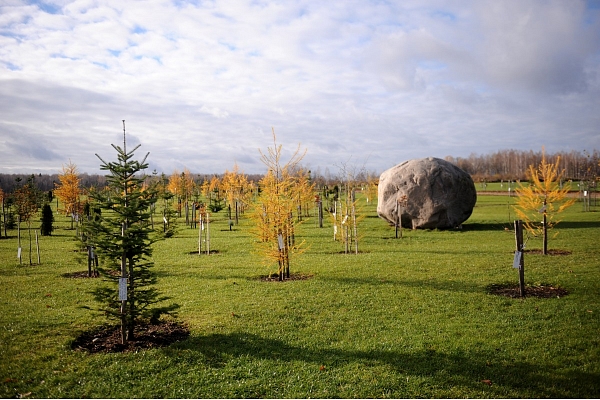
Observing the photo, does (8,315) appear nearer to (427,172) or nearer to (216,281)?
(216,281)

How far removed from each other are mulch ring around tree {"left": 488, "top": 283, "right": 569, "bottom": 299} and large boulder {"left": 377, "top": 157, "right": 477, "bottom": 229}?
13.3 m

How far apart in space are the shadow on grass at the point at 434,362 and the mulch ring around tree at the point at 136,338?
0.48 meters

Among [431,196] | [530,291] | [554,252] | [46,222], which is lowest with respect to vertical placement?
[530,291]

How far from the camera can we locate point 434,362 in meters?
6.94

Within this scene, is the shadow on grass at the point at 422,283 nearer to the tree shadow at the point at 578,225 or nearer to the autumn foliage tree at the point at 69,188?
the tree shadow at the point at 578,225

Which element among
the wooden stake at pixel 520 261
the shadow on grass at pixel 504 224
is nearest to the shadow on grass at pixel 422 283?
the wooden stake at pixel 520 261

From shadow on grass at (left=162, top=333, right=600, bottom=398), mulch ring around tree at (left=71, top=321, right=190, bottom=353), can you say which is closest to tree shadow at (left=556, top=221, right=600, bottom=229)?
shadow on grass at (left=162, top=333, right=600, bottom=398)

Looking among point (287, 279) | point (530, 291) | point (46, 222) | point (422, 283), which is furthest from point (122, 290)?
point (46, 222)

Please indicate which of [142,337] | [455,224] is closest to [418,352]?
[142,337]

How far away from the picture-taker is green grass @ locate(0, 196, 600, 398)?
6266mm

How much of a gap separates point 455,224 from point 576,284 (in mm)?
13845

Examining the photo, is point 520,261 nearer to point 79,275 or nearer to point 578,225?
point 79,275

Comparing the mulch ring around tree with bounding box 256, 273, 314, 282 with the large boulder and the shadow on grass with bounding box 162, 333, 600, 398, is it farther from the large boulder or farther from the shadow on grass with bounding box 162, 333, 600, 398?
the large boulder

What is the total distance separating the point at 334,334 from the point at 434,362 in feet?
6.65
